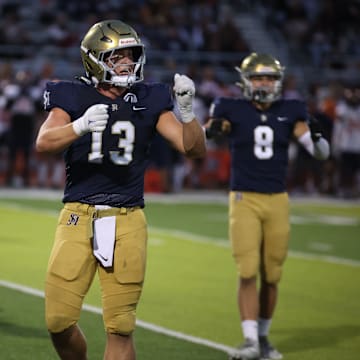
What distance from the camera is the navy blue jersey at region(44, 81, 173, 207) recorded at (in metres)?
5.08

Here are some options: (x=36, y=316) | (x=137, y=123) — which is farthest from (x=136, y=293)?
(x=36, y=316)

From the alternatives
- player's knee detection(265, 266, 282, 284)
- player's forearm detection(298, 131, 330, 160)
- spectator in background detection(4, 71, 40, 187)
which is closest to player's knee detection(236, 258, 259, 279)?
player's knee detection(265, 266, 282, 284)

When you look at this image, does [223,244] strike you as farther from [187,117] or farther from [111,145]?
[187,117]

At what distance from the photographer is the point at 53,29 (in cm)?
1961

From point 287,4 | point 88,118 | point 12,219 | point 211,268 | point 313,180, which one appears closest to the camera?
point 88,118

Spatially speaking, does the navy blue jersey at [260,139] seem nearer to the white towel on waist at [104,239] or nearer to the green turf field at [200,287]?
the green turf field at [200,287]

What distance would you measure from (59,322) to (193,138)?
1.02 m

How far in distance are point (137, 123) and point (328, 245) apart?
7238 mm

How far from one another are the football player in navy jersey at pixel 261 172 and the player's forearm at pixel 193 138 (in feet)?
5.97

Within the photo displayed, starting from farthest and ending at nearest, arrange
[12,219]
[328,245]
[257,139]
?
[12,219] → [328,245] → [257,139]

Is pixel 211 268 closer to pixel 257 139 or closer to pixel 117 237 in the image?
pixel 257 139

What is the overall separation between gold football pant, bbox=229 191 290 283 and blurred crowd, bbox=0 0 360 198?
28.1 ft

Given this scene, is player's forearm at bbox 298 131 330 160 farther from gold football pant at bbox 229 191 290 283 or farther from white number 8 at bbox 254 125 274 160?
gold football pant at bbox 229 191 290 283

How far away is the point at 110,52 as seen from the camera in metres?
5.02
